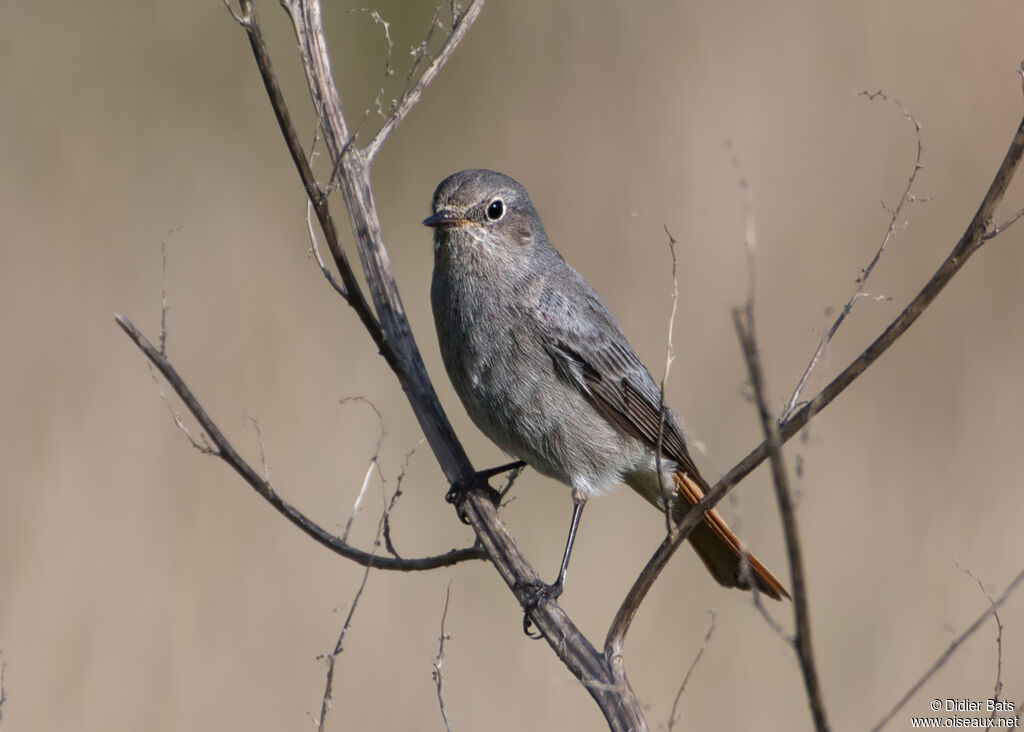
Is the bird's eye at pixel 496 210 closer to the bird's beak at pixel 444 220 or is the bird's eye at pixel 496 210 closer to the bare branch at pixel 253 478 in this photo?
the bird's beak at pixel 444 220

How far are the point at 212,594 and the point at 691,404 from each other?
8.63 feet

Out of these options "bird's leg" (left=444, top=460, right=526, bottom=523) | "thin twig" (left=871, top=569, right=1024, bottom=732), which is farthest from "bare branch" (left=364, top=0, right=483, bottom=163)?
"thin twig" (left=871, top=569, right=1024, bottom=732)

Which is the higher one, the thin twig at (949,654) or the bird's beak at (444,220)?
the bird's beak at (444,220)

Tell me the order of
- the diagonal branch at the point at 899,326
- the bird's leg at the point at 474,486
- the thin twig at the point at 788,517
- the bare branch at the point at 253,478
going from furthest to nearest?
1. the bird's leg at the point at 474,486
2. the bare branch at the point at 253,478
3. the diagonal branch at the point at 899,326
4. the thin twig at the point at 788,517

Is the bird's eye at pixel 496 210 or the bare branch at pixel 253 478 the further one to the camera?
the bird's eye at pixel 496 210

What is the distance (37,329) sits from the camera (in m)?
5.53

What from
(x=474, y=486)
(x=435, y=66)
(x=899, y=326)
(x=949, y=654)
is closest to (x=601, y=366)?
(x=474, y=486)

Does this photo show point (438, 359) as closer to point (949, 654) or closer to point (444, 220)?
point (444, 220)

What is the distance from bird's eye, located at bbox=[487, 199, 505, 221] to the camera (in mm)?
4164

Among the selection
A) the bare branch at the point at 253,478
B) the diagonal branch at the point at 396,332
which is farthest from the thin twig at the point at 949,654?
the bare branch at the point at 253,478

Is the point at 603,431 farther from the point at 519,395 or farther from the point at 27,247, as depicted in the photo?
the point at 27,247

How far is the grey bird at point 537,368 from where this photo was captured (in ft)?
13.3

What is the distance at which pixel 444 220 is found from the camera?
405cm

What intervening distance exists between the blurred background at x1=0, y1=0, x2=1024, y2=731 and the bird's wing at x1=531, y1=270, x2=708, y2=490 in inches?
50.0
